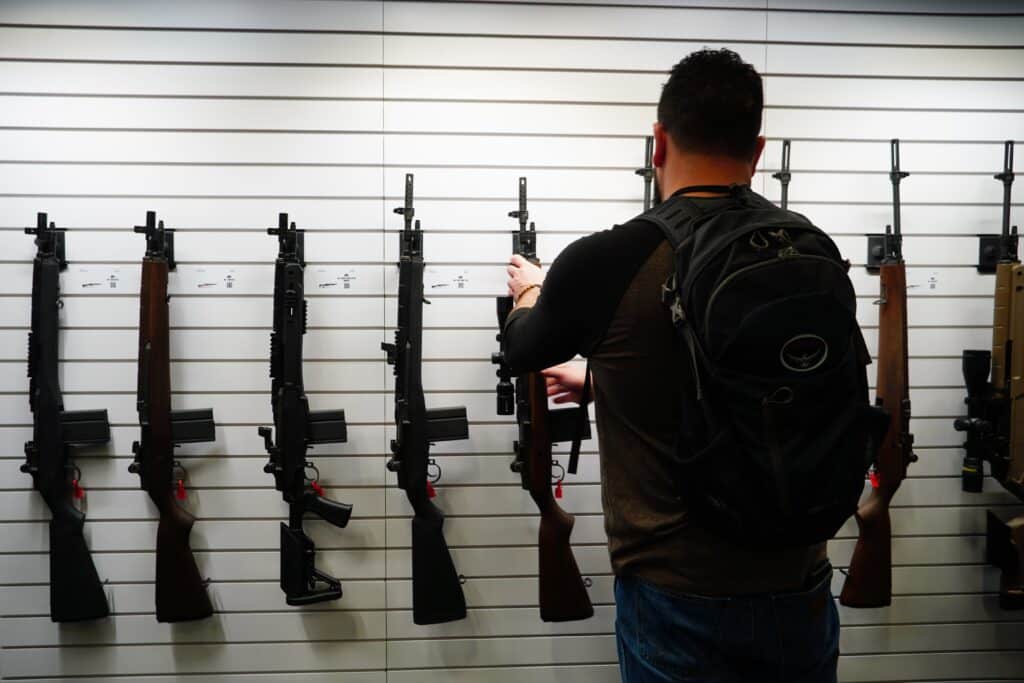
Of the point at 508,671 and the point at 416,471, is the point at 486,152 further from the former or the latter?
the point at 508,671

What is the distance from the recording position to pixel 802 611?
1.35 m

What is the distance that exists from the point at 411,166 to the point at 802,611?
275cm

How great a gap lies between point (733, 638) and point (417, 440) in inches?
82.5

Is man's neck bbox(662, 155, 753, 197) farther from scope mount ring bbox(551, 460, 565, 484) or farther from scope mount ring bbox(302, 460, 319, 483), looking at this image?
scope mount ring bbox(302, 460, 319, 483)

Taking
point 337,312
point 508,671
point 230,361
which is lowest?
point 508,671

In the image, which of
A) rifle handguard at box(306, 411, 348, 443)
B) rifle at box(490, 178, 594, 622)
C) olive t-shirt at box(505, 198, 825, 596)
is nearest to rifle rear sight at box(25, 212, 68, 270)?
rifle handguard at box(306, 411, 348, 443)

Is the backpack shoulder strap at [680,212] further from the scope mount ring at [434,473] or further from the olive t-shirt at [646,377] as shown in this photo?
the scope mount ring at [434,473]

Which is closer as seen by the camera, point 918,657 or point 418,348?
point 418,348

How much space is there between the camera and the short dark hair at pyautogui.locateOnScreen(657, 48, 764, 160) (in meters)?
1.36

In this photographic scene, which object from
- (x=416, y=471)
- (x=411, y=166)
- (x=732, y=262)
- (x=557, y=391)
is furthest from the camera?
(x=411, y=166)

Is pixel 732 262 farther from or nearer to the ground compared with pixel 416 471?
farther from the ground

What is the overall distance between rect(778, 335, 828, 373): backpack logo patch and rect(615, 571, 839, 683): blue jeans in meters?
0.45

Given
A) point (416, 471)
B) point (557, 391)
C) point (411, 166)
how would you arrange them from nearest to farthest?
point (557, 391), point (416, 471), point (411, 166)

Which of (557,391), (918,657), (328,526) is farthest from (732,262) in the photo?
(918,657)
